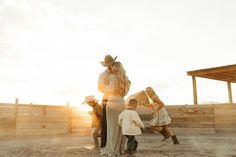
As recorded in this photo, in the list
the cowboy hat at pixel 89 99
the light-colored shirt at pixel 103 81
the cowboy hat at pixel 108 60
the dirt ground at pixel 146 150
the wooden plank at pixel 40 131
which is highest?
the cowboy hat at pixel 108 60

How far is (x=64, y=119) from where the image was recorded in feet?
51.5

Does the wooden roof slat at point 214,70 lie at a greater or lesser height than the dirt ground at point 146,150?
greater

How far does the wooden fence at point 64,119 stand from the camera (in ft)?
44.2

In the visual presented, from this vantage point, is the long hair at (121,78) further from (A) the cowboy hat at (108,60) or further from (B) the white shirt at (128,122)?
(B) the white shirt at (128,122)

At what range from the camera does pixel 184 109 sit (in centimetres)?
1552

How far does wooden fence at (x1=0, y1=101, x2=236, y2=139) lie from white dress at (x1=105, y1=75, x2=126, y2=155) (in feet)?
28.9

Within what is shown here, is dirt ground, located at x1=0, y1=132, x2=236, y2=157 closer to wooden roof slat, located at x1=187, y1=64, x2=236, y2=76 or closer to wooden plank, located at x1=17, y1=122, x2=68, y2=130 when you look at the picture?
wooden plank, located at x1=17, y1=122, x2=68, y2=130

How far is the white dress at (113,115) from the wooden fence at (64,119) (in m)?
8.81

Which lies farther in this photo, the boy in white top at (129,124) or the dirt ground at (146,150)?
the dirt ground at (146,150)

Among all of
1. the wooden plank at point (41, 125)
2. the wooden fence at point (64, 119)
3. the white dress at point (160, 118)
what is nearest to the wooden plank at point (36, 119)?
the wooden fence at point (64, 119)

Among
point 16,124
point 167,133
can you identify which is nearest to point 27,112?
point 16,124

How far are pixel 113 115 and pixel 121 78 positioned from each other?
82 centimetres

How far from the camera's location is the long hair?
6086 mm

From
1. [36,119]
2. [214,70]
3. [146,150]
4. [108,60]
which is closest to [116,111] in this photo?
[108,60]
